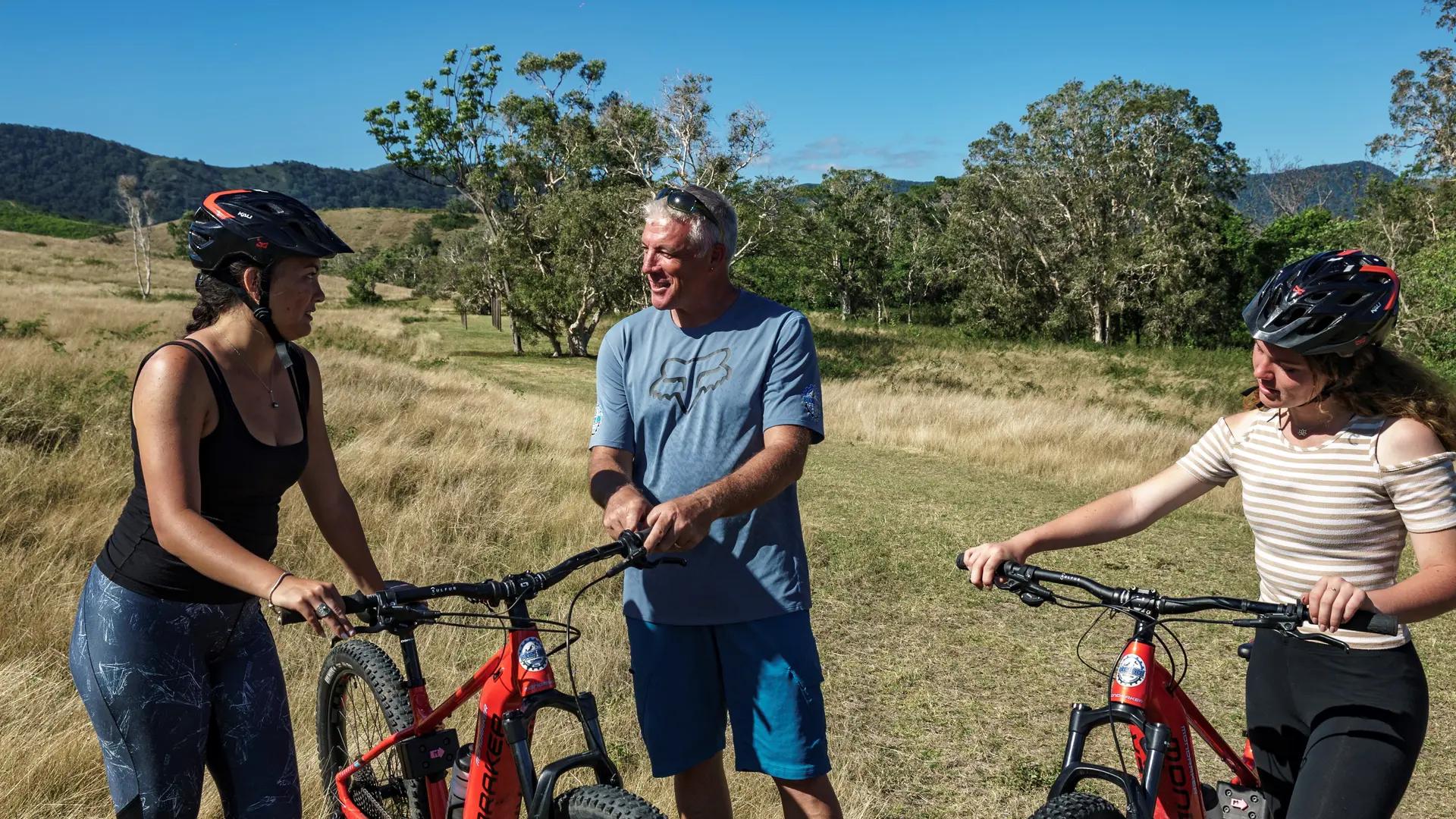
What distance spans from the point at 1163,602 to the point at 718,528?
1.07 meters

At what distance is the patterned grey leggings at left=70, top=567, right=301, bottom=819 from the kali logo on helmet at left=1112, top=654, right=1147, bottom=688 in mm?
2022

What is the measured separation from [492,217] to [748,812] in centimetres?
3390

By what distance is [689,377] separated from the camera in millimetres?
2627

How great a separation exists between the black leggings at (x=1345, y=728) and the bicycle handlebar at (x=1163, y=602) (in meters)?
0.28

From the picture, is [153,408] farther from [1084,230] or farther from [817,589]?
[1084,230]

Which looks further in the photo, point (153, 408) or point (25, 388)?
point (25, 388)

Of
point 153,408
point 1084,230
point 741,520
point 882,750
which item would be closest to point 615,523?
point 741,520

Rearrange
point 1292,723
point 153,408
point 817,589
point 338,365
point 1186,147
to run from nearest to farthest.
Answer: point 153,408, point 1292,723, point 817,589, point 338,365, point 1186,147

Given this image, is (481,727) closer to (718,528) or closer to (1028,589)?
(718,528)

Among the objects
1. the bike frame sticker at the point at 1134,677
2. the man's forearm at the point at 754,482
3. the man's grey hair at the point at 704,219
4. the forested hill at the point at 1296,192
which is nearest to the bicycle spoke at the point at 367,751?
the man's forearm at the point at 754,482

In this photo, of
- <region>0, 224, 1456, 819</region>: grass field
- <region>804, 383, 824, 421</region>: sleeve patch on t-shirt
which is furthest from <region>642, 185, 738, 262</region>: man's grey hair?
<region>0, 224, 1456, 819</region>: grass field

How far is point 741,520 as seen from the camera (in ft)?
8.31

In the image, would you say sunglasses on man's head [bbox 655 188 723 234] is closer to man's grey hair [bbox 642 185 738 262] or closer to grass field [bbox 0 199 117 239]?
man's grey hair [bbox 642 185 738 262]

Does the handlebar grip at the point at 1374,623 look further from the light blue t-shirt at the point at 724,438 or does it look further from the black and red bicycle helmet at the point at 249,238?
the black and red bicycle helmet at the point at 249,238
